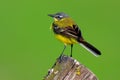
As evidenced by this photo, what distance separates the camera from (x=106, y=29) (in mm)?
21547

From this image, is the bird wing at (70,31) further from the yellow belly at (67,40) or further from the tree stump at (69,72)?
the tree stump at (69,72)

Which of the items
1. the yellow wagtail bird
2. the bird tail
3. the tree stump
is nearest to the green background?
the yellow wagtail bird

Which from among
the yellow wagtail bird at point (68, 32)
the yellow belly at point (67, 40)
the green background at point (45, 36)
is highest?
the yellow wagtail bird at point (68, 32)

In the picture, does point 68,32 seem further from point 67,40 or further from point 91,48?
point 91,48

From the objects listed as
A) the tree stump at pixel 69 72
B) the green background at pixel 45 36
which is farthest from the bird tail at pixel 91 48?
the green background at pixel 45 36

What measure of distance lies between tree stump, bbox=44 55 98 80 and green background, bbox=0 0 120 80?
262 inches

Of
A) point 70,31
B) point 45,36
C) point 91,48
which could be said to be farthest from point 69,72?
Result: point 45,36

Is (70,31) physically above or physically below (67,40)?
above

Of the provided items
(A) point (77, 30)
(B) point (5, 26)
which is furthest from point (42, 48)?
(A) point (77, 30)

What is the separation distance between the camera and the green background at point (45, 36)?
17094 mm

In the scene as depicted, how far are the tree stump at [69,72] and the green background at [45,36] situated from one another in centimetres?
665

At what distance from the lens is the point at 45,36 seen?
1958cm

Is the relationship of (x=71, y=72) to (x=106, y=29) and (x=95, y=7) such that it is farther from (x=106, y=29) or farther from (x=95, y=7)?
(x=95, y=7)

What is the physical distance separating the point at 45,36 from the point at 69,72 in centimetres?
1237
